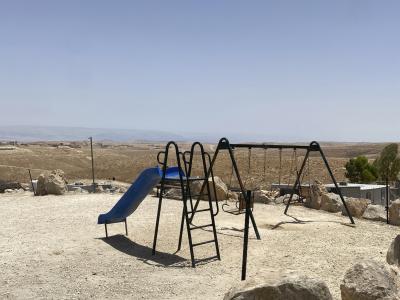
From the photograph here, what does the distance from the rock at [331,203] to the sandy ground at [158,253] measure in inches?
31.1

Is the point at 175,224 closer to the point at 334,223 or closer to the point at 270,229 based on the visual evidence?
the point at 270,229

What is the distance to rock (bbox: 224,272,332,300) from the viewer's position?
570 cm

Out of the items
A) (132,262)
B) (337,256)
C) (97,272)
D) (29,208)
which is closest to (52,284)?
(97,272)

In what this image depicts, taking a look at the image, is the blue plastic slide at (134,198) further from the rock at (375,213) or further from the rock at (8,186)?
the rock at (8,186)

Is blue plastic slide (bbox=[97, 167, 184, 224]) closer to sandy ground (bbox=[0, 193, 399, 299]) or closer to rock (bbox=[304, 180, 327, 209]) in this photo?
sandy ground (bbox=[0, 193, 399, 299])

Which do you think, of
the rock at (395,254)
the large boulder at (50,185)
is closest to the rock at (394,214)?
A: the rock at (395,254)

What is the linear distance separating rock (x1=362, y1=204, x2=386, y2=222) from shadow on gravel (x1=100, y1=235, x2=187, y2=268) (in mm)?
7147

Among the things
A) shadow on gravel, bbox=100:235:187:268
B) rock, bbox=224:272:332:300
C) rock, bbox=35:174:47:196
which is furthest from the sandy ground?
rock, bbox=35:174:47:196

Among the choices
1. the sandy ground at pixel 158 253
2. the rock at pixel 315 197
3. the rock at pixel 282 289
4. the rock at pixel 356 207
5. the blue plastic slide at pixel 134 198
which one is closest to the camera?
the rock at pixel 282 289

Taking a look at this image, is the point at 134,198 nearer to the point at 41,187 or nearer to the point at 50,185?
the point at 50,185

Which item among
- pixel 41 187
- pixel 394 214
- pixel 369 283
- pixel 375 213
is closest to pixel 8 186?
pixel 41 187

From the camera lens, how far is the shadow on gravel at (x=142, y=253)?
1005 centimetres

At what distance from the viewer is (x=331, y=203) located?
53.6 ft

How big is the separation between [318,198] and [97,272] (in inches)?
381
